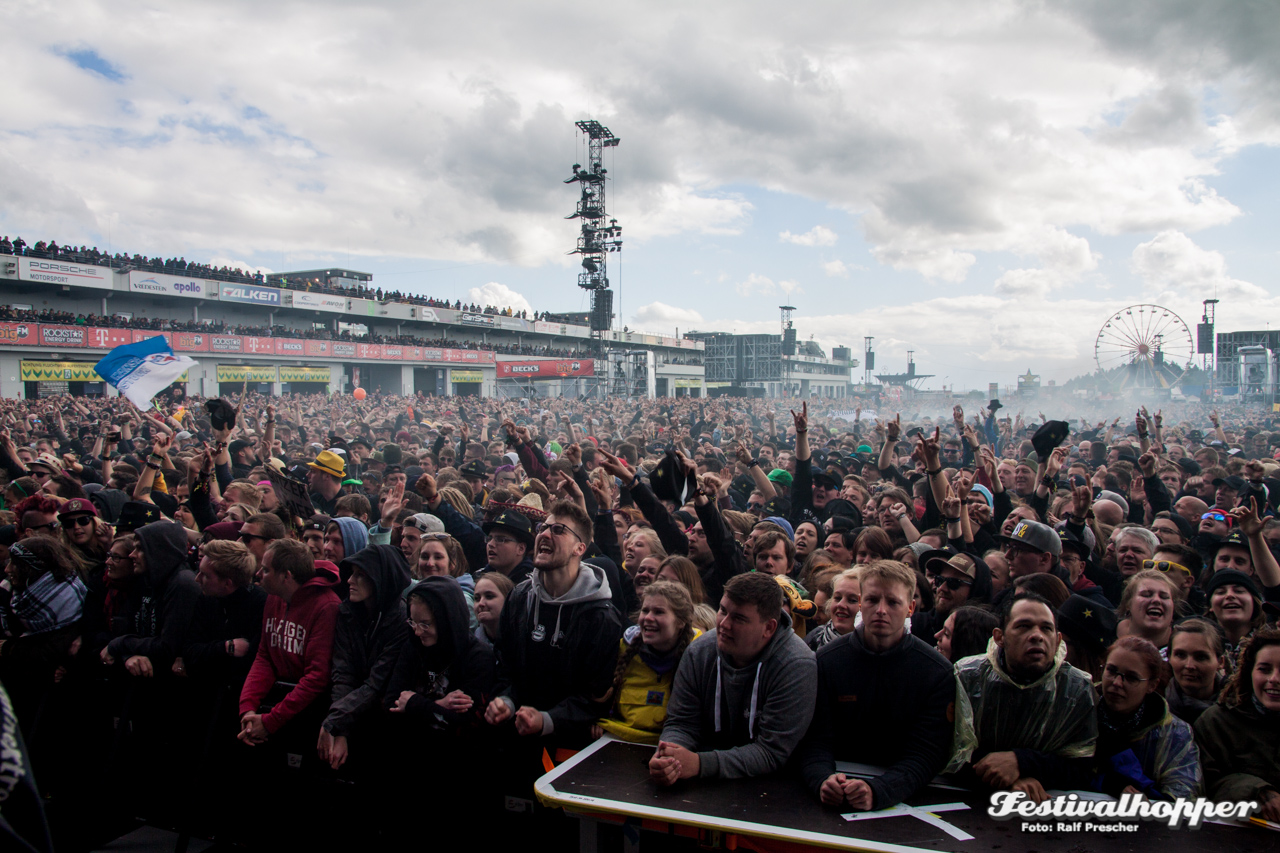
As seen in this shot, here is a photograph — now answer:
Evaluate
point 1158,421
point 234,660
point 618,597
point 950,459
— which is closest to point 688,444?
point 950,459

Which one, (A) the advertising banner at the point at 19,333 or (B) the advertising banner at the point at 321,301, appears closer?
(A) the advertising banner at the point at 19,333

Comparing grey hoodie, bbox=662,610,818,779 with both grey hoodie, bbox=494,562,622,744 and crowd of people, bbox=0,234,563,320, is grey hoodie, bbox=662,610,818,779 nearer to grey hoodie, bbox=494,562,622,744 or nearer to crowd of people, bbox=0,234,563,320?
grey hoodie, bbox=494,562,622,744

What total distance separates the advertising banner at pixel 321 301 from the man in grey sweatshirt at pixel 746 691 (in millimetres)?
51068

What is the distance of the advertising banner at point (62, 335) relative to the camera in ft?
99.0

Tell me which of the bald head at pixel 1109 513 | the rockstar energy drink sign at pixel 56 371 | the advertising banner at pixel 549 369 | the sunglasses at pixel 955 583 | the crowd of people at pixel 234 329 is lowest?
the sunglasses at pixel 955 583

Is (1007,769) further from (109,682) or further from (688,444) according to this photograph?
(688,444)

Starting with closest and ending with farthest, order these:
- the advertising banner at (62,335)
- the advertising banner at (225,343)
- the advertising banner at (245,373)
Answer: the advertising banner at (62,335)
the advertising banner at (225,343)
the advertising banner at (245,373)

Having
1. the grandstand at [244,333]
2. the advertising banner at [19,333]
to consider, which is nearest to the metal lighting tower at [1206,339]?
the grandstand at [244,333]

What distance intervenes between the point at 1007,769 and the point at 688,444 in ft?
37.1

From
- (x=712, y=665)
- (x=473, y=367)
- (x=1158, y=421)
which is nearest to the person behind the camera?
(x=712, y=665)

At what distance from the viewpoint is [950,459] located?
1261 cm

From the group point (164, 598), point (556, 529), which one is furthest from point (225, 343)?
point (556, 529)

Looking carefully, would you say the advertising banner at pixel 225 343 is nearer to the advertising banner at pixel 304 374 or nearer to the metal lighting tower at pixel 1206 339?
the advertising banner at pixel 304 374

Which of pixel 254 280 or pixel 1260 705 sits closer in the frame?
pixel 1260 705
